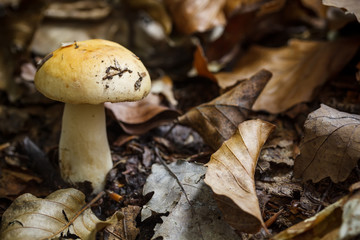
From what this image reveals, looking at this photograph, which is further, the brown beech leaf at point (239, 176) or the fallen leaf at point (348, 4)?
the fallen leaf at point (348, 4)

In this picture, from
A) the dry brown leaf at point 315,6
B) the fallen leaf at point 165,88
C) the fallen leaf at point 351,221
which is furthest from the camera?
the dry brown leaf at point 315,6

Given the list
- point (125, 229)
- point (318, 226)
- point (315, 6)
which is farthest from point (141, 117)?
point (315, 6)

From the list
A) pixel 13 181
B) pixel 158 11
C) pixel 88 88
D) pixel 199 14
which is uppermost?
pixel 88 88

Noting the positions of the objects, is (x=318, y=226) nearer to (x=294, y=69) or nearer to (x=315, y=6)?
(x=294, y=69)

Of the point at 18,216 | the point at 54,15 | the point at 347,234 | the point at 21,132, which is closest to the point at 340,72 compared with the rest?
the point at 347,234

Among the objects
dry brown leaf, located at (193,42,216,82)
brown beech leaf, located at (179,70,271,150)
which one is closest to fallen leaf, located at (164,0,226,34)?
dry brown leaf, located at (193,42,216,82)

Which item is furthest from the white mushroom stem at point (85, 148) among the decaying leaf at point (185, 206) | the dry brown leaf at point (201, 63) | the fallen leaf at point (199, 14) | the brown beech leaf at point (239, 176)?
the fallen leaf at point (199, 14)

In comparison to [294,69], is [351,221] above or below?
above

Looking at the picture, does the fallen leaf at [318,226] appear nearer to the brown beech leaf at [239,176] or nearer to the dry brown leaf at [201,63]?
the brown beech leaf at [239,176]
